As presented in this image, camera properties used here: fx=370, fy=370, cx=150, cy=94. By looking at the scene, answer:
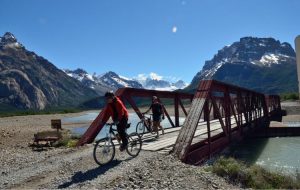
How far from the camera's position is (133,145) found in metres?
13.6

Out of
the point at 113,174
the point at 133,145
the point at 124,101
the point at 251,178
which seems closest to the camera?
the point at 113,174

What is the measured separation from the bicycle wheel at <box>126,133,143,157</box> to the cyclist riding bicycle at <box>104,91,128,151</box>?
11.9 inches

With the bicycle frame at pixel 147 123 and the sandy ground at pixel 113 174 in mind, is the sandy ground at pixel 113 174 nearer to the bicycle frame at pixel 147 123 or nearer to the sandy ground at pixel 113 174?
the sandy ground at pixel 113 174

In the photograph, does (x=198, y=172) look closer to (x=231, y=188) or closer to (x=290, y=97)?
(x=231, y=188)

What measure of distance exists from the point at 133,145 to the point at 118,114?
1398 millimetres

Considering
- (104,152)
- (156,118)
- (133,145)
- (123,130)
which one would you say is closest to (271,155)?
(156,118)

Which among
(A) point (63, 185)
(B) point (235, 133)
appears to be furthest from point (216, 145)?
(A) point (63, 185)

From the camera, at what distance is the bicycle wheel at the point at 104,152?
12.4 meters

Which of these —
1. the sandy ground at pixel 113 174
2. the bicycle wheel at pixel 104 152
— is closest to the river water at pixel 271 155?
the sandy ground at pixel 113 174

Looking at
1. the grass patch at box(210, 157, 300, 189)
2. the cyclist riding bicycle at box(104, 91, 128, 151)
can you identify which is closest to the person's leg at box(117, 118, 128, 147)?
the cyclist riding bicycle at box(104, 91, 128, 151)

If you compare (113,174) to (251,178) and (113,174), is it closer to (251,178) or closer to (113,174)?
(113,174)

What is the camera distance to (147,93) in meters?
23.2

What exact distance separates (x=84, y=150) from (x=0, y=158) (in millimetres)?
4613

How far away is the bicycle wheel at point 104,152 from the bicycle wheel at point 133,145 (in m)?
0.80
